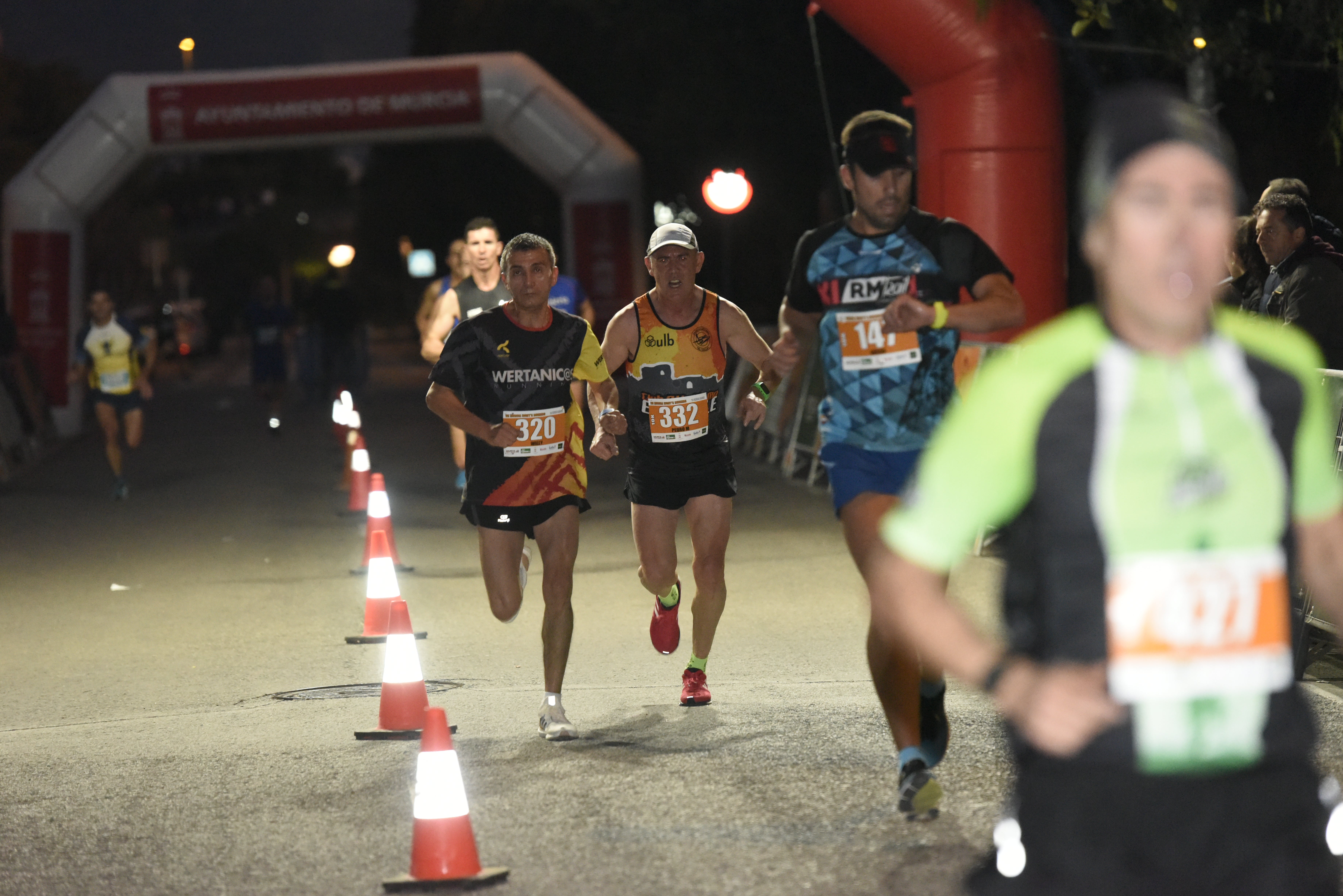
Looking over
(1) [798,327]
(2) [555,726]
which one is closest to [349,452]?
(2) [555,726]

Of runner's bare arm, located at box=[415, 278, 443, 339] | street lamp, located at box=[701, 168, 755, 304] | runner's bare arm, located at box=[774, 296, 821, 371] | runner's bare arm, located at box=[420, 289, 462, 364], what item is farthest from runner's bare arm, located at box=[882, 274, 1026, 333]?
street lamp, located at box=[701, 168, 755, 304]

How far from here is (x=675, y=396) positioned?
7305 mm

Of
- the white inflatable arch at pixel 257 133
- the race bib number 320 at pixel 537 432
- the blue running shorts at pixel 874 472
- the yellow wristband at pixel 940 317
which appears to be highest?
the white inflatable arch at pixel 257 133

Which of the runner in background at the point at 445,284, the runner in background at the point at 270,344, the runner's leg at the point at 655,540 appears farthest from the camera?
the runner in background at the point at 270,344

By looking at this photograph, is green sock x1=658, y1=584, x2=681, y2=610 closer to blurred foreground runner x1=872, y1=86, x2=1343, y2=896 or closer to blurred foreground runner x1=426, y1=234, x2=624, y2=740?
blurred foreground runner x1=426, y1=234, x2=624, y2=740

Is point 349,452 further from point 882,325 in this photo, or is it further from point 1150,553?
point 1150,553

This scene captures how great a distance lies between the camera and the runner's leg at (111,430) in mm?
16453

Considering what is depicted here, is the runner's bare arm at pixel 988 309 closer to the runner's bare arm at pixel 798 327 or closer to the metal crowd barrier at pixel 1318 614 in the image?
the runner's bare arm at pixel 798 327

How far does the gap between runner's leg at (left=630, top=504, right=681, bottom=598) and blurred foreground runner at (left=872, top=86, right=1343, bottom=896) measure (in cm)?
494

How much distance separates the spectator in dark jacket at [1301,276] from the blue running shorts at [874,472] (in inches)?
186

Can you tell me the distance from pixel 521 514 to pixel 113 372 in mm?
10634

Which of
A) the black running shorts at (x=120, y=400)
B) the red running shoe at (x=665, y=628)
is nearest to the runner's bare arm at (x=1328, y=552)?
the red running shoe at (x=665, y=628)

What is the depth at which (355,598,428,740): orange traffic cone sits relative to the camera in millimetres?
6711

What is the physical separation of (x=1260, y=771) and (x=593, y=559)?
9.71m
